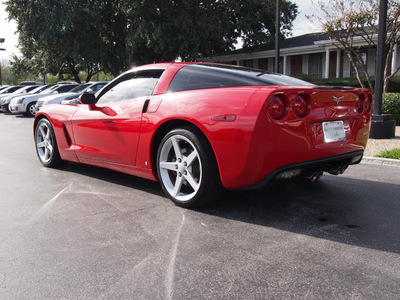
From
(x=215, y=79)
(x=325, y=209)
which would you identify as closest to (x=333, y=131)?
(x=325, y=209)

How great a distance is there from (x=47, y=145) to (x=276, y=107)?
389cm

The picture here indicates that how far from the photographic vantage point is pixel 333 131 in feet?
11.4

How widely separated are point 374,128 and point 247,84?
231 inches

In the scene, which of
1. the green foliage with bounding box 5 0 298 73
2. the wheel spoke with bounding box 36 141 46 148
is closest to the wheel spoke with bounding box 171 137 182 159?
the wheel spoke with bounding box 36 141 46 148

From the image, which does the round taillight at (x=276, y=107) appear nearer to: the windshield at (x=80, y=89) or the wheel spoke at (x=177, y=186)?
the wheel spoke at (x=177, y=186)

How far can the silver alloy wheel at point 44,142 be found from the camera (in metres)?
5.60

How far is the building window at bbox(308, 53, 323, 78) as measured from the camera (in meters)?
28.5

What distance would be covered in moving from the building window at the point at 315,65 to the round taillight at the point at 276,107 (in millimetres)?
27227

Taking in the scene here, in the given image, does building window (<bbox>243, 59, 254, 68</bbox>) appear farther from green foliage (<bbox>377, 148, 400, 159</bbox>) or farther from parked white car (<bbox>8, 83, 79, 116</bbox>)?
green foliage (<bbox>377, 148, 400, 159</bbox>)

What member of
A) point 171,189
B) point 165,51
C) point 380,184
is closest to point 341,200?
point 380,184

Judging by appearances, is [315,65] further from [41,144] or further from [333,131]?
[333,131]

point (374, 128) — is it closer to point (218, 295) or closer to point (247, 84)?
point (247, 84)

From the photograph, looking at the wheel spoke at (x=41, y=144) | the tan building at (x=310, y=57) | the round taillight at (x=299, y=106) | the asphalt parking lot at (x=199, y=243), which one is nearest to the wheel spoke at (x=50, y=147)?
the wheel spoke at (x=41, y=144)

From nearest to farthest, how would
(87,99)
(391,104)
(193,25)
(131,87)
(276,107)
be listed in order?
1. (276,107)
2. (131,87)
3. (87,99)
4. (391,104)
5. (193,25)
